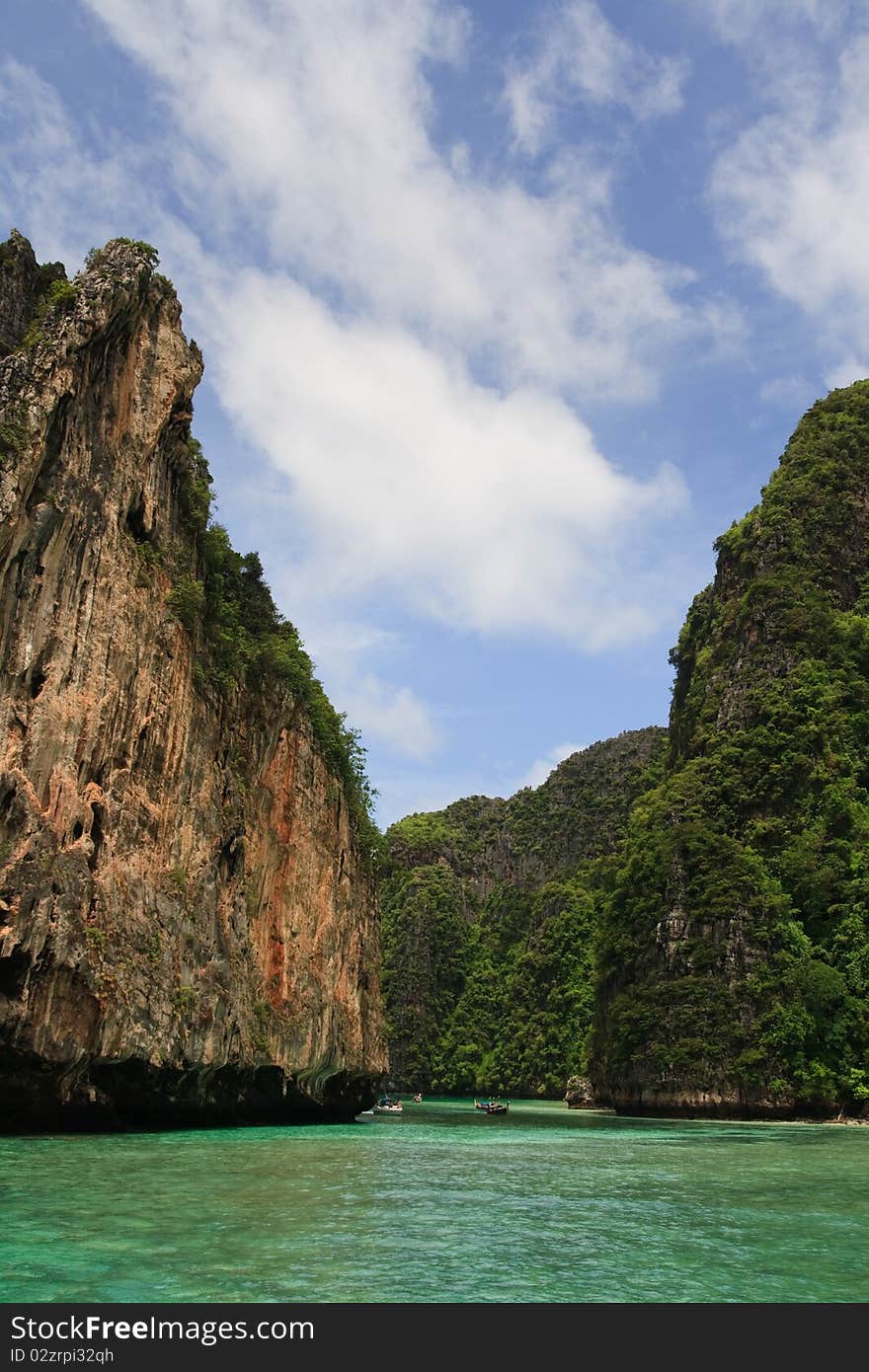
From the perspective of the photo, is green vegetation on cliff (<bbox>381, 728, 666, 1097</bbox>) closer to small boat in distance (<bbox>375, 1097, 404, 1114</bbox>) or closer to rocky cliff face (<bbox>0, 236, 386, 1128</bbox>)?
small boat in distance (<bbox>375, 1097, 404, 1114</bbox>)

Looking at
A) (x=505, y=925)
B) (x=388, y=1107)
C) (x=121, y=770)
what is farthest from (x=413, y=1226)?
(x=505, y=925)

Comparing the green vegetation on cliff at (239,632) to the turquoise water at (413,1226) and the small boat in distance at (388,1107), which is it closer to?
the turquoise water at (413,1226)

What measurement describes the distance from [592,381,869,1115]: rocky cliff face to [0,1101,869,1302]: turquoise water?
32.0 m

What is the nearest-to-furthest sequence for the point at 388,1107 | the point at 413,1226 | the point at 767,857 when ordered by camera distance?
the point at 413,1226, the point at 767,857, the point at 388,1107

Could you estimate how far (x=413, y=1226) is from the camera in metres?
12.9

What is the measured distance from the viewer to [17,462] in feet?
79.8

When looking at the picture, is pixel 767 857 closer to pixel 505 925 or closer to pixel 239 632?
pixel 239 632

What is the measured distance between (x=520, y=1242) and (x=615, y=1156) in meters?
14.7

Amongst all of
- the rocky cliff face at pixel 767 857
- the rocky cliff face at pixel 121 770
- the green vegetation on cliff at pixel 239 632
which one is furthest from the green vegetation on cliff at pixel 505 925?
the rocky cliff face at pixel 121 770

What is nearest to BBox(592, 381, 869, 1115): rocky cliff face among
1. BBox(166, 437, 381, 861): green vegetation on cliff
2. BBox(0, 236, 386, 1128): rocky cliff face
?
BBox(166, 437, 381, 861): green vegetation on cliff

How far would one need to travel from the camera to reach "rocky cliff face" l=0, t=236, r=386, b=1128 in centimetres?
2370

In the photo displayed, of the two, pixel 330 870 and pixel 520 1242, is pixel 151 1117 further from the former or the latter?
pixel 520 1242

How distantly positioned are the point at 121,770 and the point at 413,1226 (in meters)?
17.3
